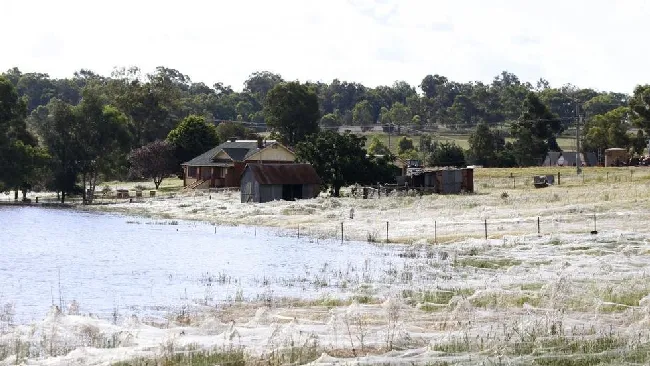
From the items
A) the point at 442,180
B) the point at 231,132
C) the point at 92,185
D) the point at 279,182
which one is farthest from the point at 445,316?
the point at 231,132

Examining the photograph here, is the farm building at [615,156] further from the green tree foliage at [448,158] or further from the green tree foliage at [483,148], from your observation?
the green tree foliage at [448,158]

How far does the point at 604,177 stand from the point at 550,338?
75.2 meters

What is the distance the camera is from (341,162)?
92.9 metres

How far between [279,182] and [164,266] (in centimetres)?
4267

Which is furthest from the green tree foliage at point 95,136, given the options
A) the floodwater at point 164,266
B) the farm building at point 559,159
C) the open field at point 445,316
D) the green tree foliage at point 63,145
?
the farm building at point 559,159

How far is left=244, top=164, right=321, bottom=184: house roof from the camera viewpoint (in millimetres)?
89750

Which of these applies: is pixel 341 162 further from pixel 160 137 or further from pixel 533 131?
pixel 160 137

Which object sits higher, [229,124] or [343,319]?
[229,124]

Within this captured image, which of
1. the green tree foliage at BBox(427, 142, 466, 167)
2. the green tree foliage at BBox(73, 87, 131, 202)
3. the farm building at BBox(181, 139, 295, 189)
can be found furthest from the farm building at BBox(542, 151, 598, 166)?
the green tree foliage at BBox(73, 87, 131, 202)

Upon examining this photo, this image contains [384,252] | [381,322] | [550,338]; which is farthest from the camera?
[384,252]

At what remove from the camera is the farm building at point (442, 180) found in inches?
3703

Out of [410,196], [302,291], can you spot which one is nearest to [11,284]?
[302,291]

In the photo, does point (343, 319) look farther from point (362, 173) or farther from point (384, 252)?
point (362, 173)

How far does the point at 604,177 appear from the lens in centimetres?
9575
